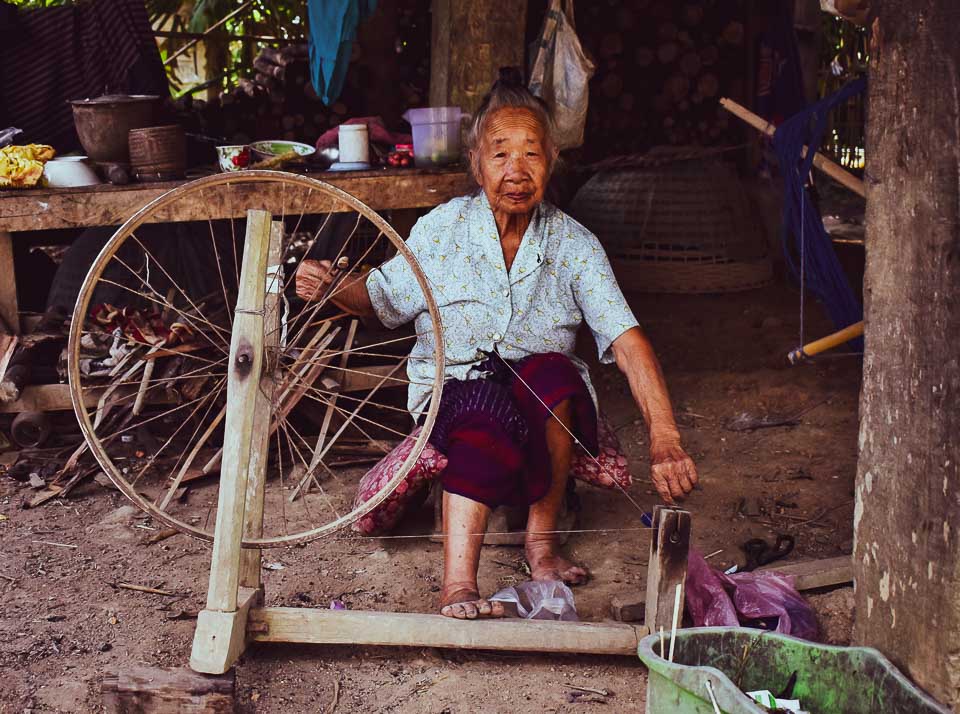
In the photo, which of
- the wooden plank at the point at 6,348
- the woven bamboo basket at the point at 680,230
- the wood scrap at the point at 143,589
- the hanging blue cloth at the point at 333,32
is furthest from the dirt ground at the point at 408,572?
the hanging blue cloth at the point at 333,32

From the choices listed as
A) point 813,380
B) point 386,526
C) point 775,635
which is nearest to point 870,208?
point 775,635

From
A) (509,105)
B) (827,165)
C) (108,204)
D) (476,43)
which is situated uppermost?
(476,43)

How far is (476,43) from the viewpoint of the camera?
3646 millimetres

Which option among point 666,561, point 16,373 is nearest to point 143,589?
point 16,373

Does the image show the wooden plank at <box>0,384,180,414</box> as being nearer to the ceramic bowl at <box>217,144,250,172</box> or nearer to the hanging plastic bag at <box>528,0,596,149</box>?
the ceramic bowl at <box>217,144,250,172</box>

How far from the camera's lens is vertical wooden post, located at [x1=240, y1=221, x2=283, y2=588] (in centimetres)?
222

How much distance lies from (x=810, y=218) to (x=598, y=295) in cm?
138

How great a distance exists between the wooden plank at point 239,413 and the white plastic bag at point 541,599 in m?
0.68

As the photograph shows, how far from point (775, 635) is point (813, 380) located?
2.60m

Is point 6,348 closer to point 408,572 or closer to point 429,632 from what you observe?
point 408,572

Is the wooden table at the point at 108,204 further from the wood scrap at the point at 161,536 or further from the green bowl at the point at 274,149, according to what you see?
the wood scrap at the point at 161,536

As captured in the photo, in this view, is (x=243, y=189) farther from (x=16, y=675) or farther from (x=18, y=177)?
(x=16, y=675)

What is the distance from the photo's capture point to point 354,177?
11.5ft

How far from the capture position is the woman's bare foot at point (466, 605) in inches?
91.0
